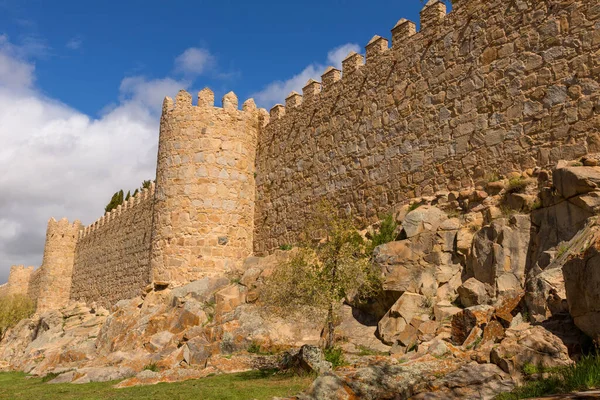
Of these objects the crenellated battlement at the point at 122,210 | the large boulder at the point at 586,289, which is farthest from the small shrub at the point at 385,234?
the crenellated battlement at the point at 122,210

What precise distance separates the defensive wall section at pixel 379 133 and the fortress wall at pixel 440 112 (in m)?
0.03

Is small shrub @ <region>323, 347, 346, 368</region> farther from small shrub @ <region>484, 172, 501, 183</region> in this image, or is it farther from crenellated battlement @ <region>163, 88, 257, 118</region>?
crenellated battlement @ <region>163, 88, 257, 118</region>

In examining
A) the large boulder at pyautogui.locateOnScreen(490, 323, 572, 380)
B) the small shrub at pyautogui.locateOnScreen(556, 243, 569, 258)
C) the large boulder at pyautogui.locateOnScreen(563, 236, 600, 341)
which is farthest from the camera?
the small shrub at pyautogui.locateOnScreen(556, 243, 569, 258)

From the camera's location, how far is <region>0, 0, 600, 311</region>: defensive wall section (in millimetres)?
12141

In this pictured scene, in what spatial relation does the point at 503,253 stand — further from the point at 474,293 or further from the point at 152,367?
the point at 152,367

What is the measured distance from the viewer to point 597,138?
1119 cm

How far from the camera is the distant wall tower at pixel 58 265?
34875 millimetres

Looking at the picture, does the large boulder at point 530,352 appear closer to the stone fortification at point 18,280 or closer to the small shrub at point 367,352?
the small shrub at point 367,352

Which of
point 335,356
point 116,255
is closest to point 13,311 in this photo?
point 116,255

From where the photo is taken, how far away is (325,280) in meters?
11.8

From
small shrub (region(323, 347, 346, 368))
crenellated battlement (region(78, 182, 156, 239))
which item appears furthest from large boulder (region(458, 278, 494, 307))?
crenellated battlement (region(78, 182, 156, 239))

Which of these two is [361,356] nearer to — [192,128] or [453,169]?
[453,169]

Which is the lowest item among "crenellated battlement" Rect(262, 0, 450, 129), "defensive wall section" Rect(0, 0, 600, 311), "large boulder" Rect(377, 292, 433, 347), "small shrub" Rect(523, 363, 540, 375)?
"small shrub" Rect(523, 363, 540, 375)

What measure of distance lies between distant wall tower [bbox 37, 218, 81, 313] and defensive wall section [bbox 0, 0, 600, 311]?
424 inches
